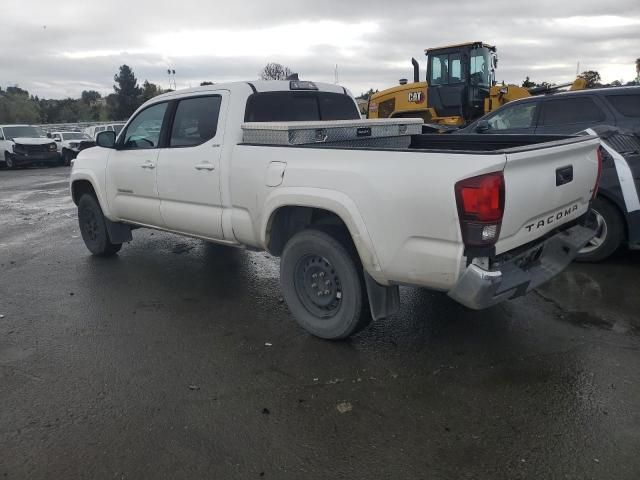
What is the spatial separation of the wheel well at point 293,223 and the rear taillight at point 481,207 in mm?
1040

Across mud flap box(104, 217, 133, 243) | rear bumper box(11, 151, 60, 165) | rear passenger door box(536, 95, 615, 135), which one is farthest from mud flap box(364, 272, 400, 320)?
rear bumper box(11, 151, 60, 165)

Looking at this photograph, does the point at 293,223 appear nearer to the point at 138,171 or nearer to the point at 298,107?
the point at 298,107

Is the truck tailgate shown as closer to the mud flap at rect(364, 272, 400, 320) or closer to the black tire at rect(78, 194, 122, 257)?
the mud flap at rect(364, 272, 400, 320)

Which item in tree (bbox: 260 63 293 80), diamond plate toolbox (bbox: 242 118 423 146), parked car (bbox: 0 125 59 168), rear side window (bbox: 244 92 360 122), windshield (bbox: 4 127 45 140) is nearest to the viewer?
diamond plate toolbox (bbox: 242 118 423 146)

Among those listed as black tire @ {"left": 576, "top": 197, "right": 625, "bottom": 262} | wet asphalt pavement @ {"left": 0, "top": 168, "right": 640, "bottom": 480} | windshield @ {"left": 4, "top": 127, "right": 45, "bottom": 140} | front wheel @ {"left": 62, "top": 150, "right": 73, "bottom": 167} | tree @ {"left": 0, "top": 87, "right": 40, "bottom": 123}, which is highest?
tree @ {"left": 0, "top": 87, "right": 40, "bottom": 123}

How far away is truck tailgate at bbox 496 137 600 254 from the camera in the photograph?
10.3 feet

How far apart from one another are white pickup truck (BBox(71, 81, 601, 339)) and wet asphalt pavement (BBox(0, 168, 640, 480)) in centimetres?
56

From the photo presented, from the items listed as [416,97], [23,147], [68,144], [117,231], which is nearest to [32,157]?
[23,147]

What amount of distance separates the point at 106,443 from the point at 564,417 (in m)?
2.56

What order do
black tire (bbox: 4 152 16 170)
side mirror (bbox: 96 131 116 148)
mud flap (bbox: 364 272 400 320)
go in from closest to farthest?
mud flap (bbox: 364 272 400 320) < side mirror (bbox: 96 131 116 148) < black tire (bbox: 4 152 16 170)

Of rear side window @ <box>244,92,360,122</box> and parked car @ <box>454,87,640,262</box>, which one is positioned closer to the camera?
rear side window @ <box>244,92,360,122</box>

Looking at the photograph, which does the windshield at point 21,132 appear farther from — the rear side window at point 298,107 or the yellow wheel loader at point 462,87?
the rear side window at point 298,107

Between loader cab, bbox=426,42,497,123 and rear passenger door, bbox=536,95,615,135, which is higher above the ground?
loader cab, bbox=426,42,497,123

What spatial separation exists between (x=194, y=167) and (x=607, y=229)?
13.8 ft
